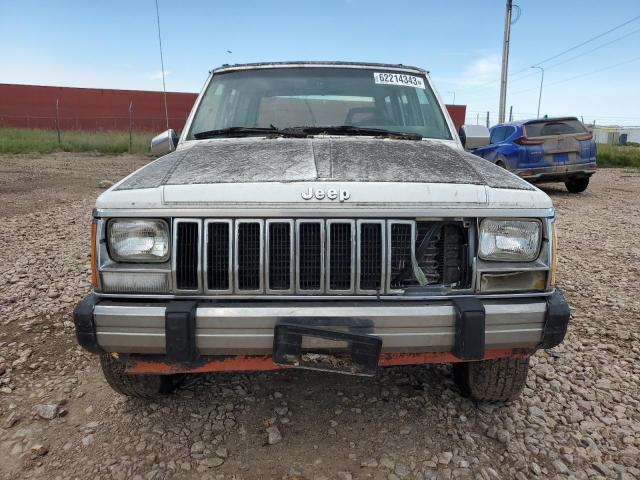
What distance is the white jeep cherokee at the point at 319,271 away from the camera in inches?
79.2

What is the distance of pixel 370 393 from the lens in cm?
283

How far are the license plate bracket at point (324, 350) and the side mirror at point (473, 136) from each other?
220 centimetres

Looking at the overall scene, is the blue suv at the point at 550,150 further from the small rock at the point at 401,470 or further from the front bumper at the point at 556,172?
the small rock at the point at 401,470

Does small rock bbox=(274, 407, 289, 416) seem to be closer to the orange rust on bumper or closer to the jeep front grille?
the orange rust on bumper

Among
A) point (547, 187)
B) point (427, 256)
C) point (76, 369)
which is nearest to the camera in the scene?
point (427, 256)

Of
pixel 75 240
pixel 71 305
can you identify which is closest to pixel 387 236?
pixel 71 305

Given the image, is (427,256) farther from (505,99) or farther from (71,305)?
(505,99)

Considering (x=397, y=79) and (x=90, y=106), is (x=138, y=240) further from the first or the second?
(x=90, y=106)

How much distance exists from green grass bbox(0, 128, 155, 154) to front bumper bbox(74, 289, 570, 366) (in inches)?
714

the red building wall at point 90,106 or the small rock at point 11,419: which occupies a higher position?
the red building wall at point 90,106

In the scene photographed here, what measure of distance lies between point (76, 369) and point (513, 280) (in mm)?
2628

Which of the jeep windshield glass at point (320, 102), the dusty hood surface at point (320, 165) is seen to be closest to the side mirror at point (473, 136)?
the jeep windshield glass at point (320, 102)

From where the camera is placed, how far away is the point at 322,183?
2123mm

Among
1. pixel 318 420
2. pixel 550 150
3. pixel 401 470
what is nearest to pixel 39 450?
pixel 318 420
